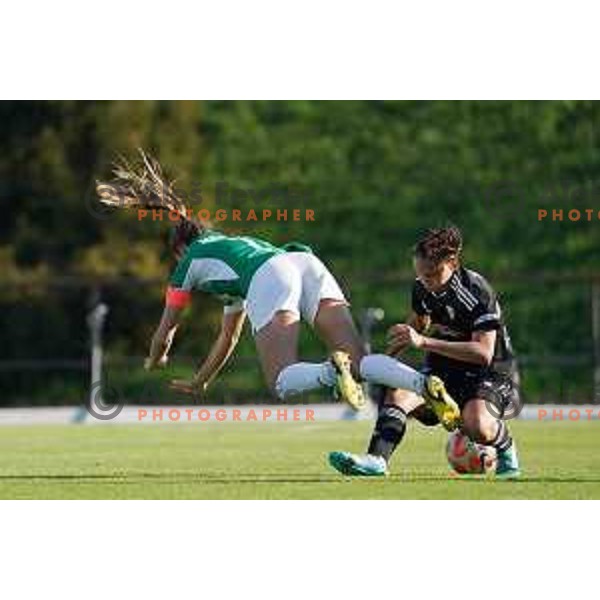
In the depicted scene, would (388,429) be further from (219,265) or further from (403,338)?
(219,265)

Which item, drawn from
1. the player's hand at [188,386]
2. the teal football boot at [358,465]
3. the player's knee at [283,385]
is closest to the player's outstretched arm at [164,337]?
the player's hand at [188,386]

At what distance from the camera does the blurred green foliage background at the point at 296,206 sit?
58.2 ft

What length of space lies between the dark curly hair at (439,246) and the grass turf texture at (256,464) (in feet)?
3.25

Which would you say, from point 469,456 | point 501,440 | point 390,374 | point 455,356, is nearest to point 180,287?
point 390,374

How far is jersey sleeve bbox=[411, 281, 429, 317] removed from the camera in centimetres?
793

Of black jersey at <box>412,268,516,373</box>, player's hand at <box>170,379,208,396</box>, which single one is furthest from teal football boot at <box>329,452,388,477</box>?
player's hand at <box>170,379,208,396</box>

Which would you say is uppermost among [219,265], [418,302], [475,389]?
[219,265]

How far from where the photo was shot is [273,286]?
820 centimetres

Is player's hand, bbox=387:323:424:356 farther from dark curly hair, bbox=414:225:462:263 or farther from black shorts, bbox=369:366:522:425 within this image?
black shorts, bbox=369:366:522:425

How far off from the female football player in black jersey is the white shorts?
0.57 m

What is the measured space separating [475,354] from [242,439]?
427 cm

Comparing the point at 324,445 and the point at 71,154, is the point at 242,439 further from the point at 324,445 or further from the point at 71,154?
the point at 71,154

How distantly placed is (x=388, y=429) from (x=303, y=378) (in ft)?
1.58

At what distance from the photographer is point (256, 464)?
30.0 feet
